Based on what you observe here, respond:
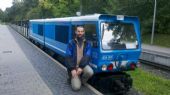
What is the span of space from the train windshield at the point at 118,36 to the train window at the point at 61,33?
3625 millimetres

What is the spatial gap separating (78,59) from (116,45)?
1800mm

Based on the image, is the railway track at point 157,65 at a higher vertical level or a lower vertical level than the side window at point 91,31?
lower

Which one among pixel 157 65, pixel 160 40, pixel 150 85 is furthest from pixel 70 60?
pixel 160 40

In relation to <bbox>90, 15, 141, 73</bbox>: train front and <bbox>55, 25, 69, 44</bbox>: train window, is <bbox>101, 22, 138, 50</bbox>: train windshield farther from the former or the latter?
<bbox>55, 25, 69, 44</bbox>: train window

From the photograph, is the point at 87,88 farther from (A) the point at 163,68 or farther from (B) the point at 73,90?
(A) the point at 163,68

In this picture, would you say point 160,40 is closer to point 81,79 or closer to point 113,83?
point 113,83

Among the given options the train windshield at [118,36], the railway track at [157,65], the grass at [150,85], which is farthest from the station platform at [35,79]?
the railway track at [157,65]

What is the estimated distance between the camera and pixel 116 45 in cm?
1131

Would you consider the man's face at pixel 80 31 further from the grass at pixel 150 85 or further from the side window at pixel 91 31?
the grass at pixel 150 85

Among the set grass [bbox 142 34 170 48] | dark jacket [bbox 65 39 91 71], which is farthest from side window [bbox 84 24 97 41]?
grass [bbox 142 34 170 48]

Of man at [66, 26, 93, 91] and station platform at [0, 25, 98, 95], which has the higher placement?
man at [66, 26, 93, 91]

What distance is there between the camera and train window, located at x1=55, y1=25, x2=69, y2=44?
14.8 metres

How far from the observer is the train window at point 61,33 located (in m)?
14.8

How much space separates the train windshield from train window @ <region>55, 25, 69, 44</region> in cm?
363
